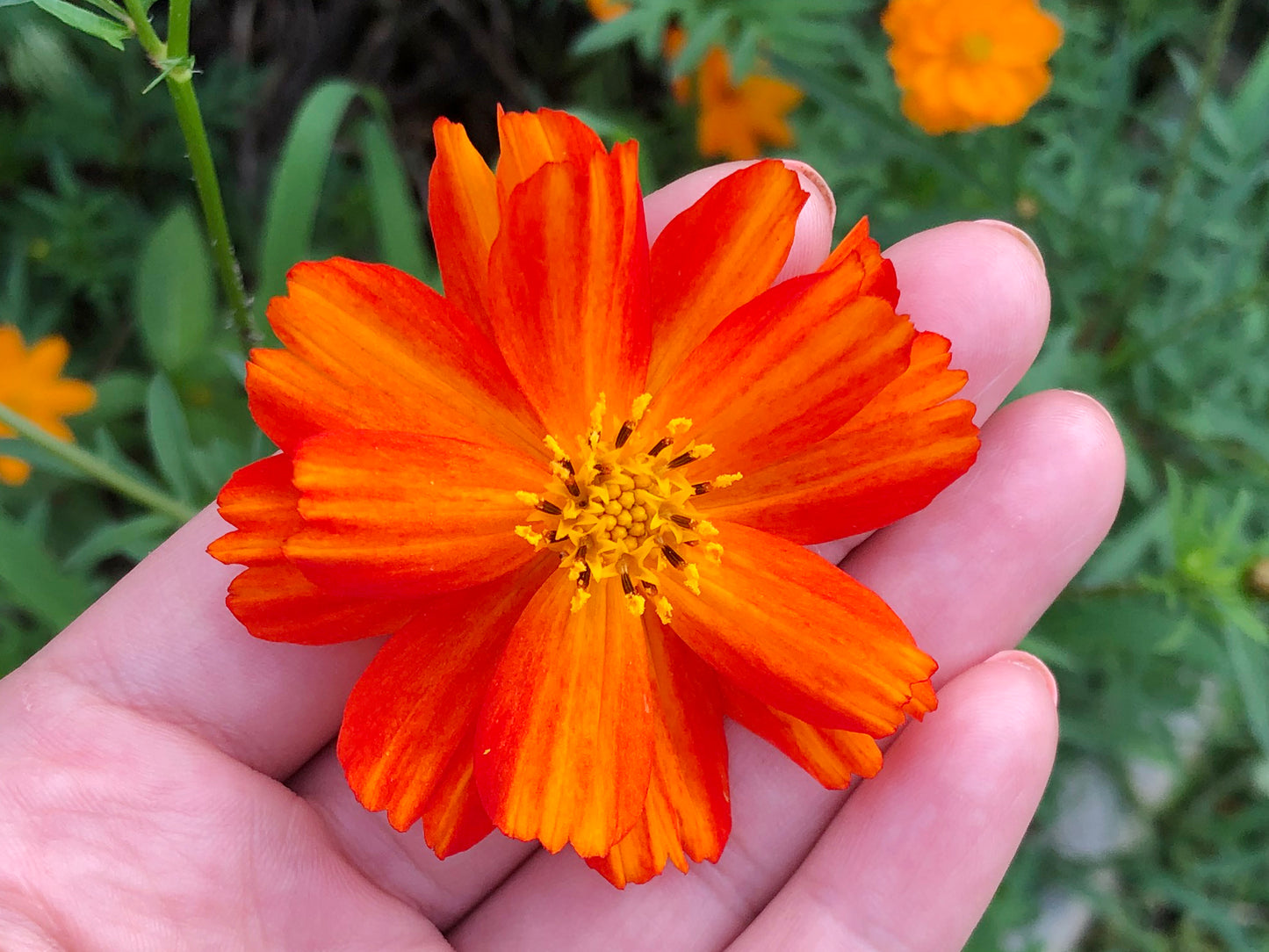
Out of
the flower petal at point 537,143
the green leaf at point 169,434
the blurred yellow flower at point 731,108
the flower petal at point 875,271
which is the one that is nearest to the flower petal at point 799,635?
the flower petal at point 875,271

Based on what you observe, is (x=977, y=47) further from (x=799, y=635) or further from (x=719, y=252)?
(x=799, y=635)

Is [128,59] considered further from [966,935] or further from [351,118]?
[966,935]

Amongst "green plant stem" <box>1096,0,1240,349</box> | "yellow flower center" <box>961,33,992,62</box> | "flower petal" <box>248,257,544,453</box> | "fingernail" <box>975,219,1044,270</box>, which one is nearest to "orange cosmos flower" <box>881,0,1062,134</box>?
"yellow flower center" <box>961,33,992,62</box>

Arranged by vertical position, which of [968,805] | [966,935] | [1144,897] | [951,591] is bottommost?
[1144,897]

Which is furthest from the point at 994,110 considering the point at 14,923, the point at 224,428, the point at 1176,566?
the point at 14,923

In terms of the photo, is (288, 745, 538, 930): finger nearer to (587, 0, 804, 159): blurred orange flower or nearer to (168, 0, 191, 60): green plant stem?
(168, 0, 191, 60): green plant stem

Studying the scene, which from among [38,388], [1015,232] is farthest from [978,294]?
[38,388]

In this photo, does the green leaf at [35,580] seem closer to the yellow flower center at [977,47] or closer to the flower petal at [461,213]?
the flower petal at [461,213]
